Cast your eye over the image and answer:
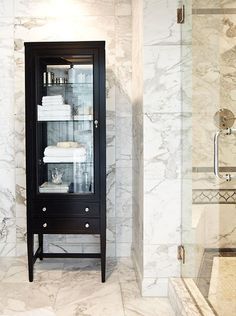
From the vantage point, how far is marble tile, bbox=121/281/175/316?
2236 millimetres

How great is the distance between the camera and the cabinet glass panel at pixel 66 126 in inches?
108

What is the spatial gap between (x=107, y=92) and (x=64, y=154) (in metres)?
0.75

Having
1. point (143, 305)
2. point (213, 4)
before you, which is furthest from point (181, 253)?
point (213, 4)

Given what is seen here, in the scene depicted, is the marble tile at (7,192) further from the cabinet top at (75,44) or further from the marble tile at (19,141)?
the cabinet top at (75,44)

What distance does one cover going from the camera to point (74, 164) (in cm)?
279

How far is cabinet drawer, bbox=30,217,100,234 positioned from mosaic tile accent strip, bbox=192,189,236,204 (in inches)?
30.8

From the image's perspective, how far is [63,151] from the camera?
9.09ft

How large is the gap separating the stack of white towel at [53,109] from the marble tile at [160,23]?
776 millimetres

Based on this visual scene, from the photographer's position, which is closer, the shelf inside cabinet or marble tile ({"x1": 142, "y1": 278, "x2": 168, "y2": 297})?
marble tile ({"x1": 142, "y1": 278, "x2": 168, "y2": 297})

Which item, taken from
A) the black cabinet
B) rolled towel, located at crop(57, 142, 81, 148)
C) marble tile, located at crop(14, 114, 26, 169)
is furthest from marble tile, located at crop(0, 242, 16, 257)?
rolled towel, located at crop(57, 142, 81, 148)

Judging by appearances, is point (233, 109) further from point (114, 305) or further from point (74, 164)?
point (114, 305)

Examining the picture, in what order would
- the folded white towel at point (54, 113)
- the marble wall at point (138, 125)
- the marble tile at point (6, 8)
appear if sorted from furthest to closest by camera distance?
the marble tile at point (6, 8), the folded white towel at point (54, 113), the marble wall at point (138, 125)

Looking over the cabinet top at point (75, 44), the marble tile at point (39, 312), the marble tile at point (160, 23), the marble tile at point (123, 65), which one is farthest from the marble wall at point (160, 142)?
the marble tile at point (123, 65)

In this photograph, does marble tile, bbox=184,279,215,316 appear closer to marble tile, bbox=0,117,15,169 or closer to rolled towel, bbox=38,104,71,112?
rolled towel, bbox=38,104,71,112
